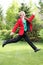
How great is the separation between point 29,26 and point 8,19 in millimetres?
15893

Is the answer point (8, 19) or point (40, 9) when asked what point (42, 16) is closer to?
point (40, 9)

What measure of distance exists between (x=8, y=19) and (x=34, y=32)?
6442mm

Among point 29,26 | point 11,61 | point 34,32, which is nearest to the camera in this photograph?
point 29,26

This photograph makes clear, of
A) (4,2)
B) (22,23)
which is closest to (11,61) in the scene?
(22,23)

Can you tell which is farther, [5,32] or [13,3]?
[13,3]

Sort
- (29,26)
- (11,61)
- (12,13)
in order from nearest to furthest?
(29,26), (11,61), (12,13)

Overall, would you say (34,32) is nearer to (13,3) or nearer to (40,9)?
(40,9)

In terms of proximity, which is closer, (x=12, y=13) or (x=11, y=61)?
(x=11, y=61)

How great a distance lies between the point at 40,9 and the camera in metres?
20.9

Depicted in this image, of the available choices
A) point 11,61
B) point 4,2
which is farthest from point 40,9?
point 11,61

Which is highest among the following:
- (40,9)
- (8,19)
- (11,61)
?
(11,61)

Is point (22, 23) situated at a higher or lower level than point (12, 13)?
higher

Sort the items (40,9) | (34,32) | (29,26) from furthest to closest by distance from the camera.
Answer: (40,9)
(34,32)
(29,26)

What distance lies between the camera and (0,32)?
65.6ft
